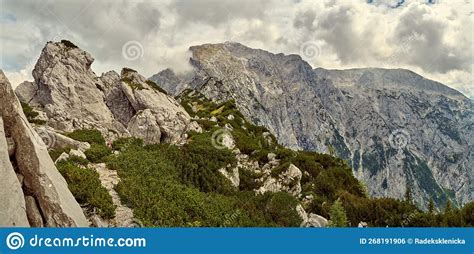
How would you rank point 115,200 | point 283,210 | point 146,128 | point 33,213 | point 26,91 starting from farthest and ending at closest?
point 26,91, point 146,128, point 283,210, point 115,200, point 33,213

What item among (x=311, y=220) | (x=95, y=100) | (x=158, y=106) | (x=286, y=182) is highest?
(x=95, y=100)

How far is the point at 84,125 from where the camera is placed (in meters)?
47.1

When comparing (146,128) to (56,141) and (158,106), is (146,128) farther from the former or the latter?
(56,141)

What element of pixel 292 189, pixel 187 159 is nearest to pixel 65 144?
pixel 187 159

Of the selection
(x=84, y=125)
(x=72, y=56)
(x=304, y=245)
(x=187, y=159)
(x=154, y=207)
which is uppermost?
(x=72, y=56)

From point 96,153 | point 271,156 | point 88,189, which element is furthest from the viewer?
point 271,156

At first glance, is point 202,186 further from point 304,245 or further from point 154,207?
point 304,245

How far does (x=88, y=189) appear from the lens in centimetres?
2252

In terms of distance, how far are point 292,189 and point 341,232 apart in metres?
21.8

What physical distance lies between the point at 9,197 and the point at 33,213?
1358 millimetres

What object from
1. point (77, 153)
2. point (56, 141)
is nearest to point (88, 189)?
point (77, 153)

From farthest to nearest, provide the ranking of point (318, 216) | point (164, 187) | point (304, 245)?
point (318, 216), point (164, 187), point (304, 245)

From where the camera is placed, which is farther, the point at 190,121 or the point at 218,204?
the point at 190,121

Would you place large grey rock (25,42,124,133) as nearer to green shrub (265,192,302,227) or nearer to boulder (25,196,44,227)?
green shrub (265,192,302,227)
